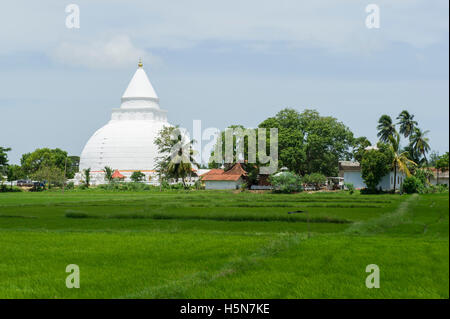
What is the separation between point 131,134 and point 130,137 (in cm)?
68

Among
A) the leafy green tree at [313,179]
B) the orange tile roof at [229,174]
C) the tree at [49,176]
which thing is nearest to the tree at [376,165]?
the leafy green tree at [313,179]

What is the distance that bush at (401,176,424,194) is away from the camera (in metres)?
45.1

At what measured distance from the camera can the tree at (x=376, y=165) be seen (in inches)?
1758

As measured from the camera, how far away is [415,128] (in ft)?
194

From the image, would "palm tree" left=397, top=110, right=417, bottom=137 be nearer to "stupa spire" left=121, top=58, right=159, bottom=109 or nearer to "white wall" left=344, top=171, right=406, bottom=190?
"white wall" left=344, top=171, right=406, bottom=190

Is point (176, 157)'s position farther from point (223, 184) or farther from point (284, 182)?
A: point (284, 182)

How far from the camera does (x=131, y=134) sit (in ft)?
267

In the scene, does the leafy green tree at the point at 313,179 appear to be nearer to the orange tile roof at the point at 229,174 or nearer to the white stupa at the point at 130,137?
the orange tile roof at the point at 229,174

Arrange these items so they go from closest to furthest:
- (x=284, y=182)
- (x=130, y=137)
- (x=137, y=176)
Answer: (x=284, y=182)
(x=137, y=176)
(x=130, y=137)

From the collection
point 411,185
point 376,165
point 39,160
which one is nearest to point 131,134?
point 39,160
